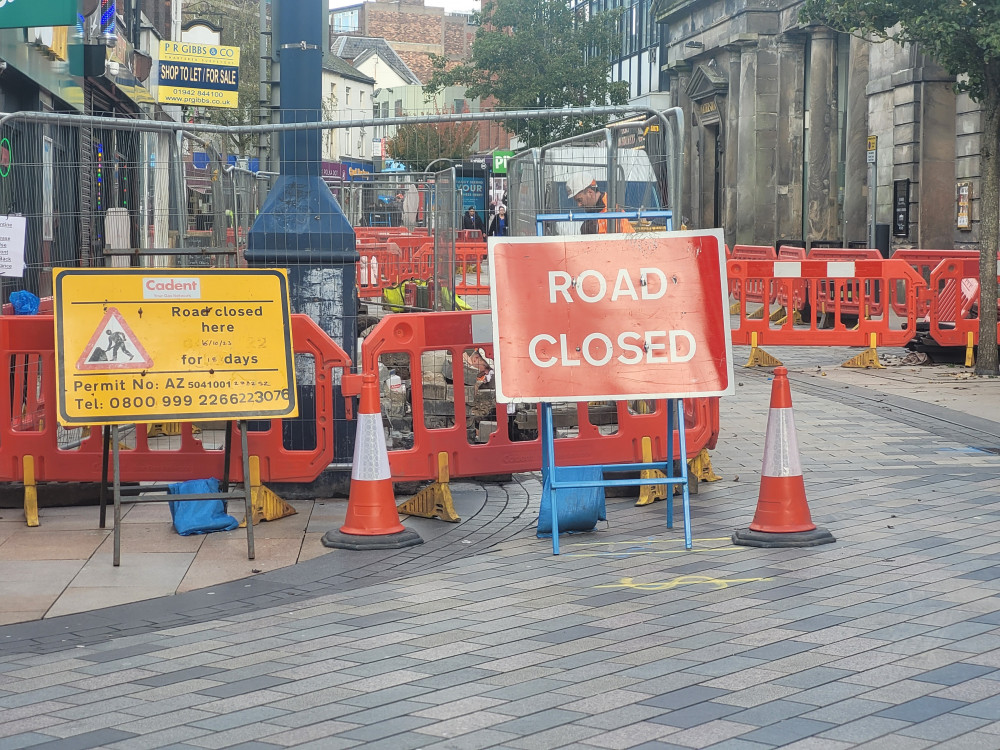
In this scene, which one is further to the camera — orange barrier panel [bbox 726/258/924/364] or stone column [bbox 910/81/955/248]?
stone column [bbox 910/81/955/248]

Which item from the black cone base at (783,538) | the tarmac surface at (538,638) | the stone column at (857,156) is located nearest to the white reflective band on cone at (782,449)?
the black cone base at (783,538)

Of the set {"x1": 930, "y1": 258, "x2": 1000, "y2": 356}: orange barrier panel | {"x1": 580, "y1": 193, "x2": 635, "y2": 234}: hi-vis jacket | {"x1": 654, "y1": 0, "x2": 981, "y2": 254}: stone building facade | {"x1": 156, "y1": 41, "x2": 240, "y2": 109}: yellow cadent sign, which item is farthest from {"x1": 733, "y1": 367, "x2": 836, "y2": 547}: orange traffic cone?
{"x1": 156, "y1": 41, "x2": 240, "y2": 109}: yellow cadent sign

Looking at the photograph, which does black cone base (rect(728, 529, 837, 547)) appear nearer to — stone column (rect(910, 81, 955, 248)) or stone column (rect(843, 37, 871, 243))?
stone column (rect(910, 81, 955, 248))

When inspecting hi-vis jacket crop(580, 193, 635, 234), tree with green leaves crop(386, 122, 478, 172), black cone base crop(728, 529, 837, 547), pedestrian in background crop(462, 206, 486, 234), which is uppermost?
tree with green leaves crop(386, 122, 478, 172)

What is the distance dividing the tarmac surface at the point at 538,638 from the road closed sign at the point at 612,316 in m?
0.88

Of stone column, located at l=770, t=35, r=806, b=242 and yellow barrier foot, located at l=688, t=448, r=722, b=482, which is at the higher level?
stone column, located at l=770, t=35, r=806, b=242

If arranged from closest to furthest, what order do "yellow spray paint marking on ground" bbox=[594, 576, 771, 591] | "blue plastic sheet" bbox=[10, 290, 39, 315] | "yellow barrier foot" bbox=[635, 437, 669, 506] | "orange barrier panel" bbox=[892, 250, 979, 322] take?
"yellow spray paint marking on ground" bbox=[594, 576, 771, 591], "yellow barrier foot" bbox=[635, 437, 669, 506], "blue plastic sheet" bbox=[10, 290, 39, 315], "orange barrier panel" bbox=[892, 250, 979, 322]

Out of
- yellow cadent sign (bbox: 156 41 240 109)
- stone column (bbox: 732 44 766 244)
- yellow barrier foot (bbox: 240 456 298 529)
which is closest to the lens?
yellow barrier foot (bbox: 240 456 298 529)

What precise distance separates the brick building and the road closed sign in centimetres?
10056

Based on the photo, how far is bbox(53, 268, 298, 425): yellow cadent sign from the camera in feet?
22.6

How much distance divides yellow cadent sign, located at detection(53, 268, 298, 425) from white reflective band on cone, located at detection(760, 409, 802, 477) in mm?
2567

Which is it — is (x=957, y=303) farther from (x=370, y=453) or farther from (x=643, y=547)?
(x=370, y=453)

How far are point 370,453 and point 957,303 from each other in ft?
35.0

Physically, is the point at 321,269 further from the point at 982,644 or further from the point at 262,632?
the point at 982,644
